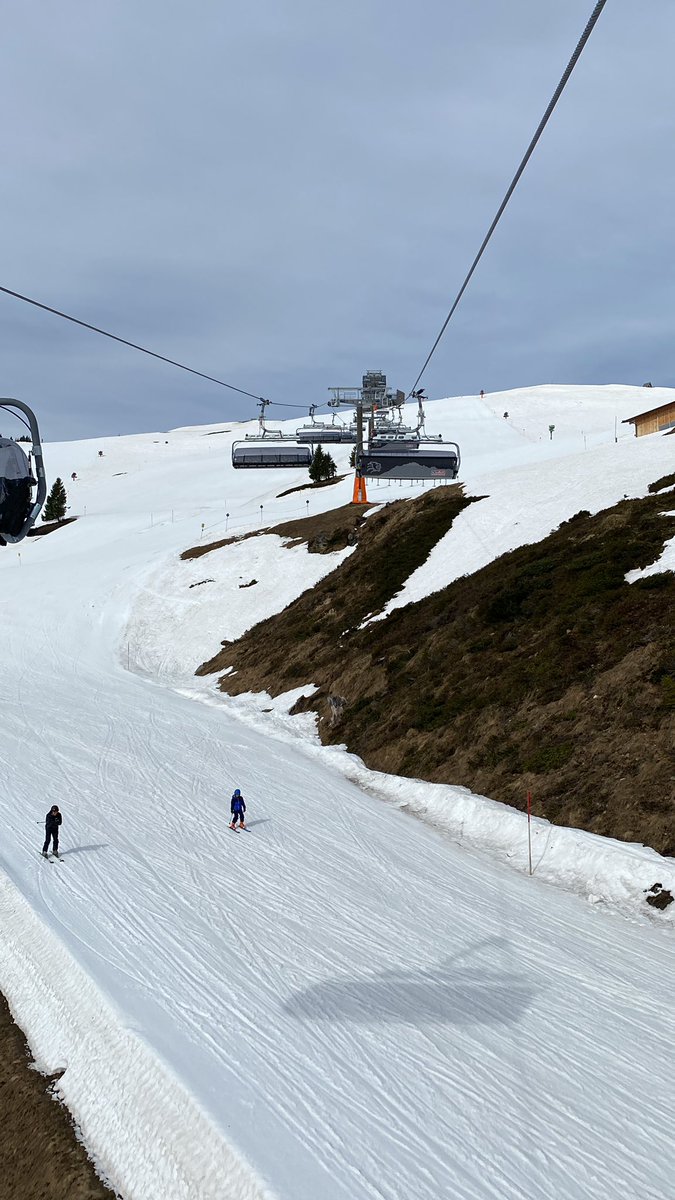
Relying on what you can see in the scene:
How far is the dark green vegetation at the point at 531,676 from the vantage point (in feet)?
64.7

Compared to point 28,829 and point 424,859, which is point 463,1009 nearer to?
point 424,859

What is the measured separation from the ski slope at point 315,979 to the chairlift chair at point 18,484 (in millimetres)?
8402

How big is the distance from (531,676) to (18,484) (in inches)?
702

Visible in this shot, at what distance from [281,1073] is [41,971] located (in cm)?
598

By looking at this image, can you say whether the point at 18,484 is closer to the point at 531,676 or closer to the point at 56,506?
the point at 531,676

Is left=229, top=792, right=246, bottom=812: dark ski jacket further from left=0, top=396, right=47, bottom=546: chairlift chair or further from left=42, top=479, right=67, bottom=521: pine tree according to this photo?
left=42, top=479, right=67, bottom=521: pine tree

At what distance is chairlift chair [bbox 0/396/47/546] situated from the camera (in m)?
12.2

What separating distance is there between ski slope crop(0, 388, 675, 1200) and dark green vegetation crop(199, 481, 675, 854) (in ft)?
4.59

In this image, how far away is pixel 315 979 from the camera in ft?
45.1

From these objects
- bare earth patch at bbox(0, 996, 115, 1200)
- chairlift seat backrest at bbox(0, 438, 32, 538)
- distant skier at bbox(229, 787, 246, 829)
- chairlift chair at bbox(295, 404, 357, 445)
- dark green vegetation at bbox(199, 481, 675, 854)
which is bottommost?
bare earth patch at bbox(0, 996, 115, 1200)

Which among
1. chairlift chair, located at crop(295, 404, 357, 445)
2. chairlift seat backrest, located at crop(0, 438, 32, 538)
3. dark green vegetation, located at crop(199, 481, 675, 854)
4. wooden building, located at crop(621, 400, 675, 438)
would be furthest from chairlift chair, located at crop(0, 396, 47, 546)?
wooden building, located at crop(621, 400, 675, 438)

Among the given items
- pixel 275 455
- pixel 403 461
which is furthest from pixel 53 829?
pixel 403 461

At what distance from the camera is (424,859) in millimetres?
19469

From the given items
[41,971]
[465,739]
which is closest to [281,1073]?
[41,971]
